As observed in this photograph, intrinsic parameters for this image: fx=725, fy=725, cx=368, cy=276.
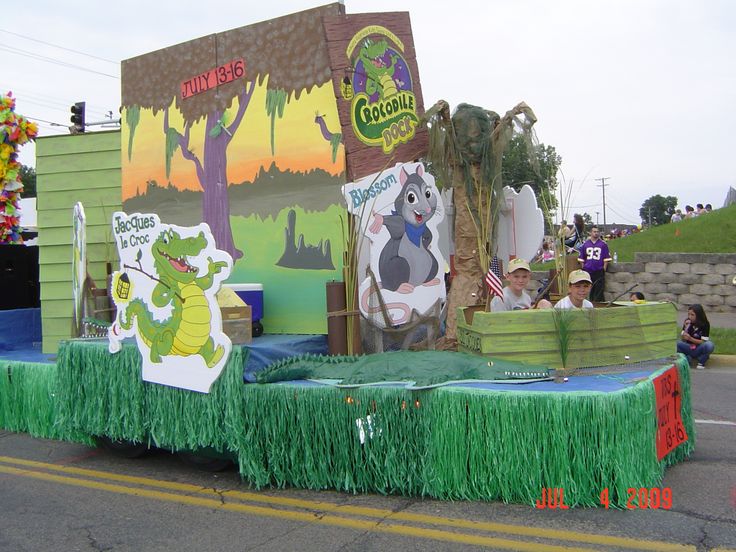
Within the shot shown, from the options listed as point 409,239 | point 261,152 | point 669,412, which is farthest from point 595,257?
point 669,412

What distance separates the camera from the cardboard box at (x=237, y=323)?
241 inches

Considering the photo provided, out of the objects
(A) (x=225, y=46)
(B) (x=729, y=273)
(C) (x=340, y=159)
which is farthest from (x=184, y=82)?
(B) (x=729, y=273)

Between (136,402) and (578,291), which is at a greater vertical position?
(578,291)

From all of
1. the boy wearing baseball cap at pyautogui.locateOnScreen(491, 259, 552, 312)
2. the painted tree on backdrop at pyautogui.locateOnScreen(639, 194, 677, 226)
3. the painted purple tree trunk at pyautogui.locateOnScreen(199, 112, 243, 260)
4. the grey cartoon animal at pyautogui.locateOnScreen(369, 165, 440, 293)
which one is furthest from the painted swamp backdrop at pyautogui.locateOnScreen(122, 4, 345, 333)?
the painted tree on backdrop at pyautogui.locateOnScreen(639, 194, 677, 226)

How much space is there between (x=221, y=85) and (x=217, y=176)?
98 cm

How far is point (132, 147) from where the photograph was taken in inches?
350

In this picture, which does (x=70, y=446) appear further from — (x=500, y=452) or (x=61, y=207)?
(x=500, y=452)

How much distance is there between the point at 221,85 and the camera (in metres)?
7.88

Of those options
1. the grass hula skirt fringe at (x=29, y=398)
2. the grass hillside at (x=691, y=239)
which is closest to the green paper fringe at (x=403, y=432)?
the grass hula skirt fringe at (x=29, y=398)

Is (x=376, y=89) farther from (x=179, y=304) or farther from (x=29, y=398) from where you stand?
(x=29, y=398)

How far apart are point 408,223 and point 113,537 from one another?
3.95m

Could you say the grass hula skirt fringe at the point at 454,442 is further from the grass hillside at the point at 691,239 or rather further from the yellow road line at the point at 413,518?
the grass hillside at the point at 691,239

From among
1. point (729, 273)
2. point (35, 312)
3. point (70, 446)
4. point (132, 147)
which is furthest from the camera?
point (729, 273)
